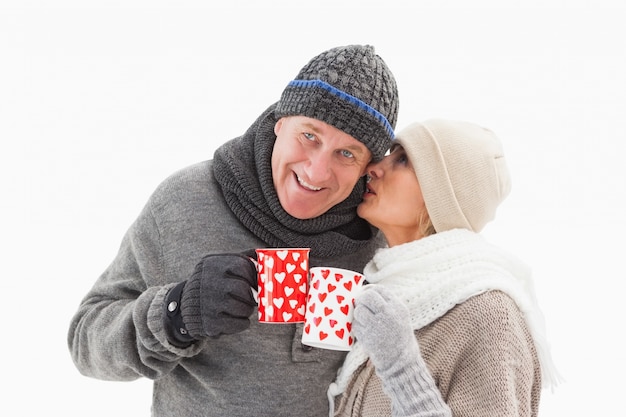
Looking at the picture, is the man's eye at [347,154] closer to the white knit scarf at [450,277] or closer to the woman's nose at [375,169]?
the woman's nose at [375,169]

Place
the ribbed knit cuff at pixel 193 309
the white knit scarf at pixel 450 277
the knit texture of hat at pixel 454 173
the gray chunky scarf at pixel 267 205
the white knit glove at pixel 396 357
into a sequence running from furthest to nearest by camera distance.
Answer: the gray chunky scarf at pixel 267 205, the knit texture of hat at pixel 454 173, the white knit scarf at pixel 450 277, the ribbed knit cuff at pixel 193 309, the white knit glove at pixel 396 357

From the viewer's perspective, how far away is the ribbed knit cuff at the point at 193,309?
4.56 ft

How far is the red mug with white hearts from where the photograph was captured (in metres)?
1.32

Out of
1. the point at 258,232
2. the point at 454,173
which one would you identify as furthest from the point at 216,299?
the point at 454,173

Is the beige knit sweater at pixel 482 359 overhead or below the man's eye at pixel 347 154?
below

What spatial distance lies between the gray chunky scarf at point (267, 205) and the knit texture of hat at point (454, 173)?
0.99ft

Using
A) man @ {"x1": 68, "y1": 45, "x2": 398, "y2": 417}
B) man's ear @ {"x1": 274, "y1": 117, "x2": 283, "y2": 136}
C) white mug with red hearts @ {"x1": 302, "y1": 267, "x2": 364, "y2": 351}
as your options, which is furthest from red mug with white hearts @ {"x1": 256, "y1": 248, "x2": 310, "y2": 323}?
man's ear @ {"x1": 274, "y1": 117, "x2": 283, "y2": 136}

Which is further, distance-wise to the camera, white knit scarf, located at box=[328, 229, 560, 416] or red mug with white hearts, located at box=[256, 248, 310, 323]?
white knit scarf, located at box=[328, 229, 560, 416]

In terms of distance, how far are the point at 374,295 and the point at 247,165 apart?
28.1 inches

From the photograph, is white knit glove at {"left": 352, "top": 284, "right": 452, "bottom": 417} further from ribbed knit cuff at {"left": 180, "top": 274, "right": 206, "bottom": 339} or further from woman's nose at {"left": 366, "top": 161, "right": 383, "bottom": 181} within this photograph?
woman's nose at {"left": 366, "top": 161, "right": 383, "bottom": 181}

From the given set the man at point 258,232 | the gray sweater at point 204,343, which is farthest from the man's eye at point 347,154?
the gray sweater at point 204,343

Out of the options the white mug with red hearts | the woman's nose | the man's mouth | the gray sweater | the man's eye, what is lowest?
the gray sweater

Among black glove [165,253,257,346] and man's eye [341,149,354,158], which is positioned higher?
man's eye [341,149,354,158]

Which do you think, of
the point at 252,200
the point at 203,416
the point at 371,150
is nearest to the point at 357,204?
the point at 371,150
